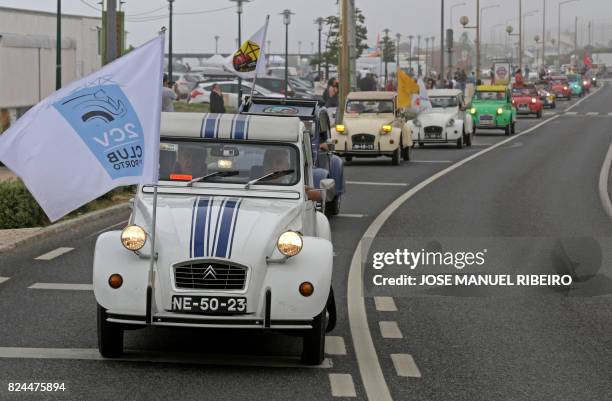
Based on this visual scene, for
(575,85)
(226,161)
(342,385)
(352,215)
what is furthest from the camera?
(575,85)

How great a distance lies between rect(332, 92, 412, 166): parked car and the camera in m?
34.0

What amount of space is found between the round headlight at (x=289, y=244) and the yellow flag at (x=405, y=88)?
2805 cm

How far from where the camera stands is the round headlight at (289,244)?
31.9ft

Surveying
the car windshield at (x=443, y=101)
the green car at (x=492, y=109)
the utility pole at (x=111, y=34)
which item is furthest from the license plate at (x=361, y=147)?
the green car at (x=492, y=109)

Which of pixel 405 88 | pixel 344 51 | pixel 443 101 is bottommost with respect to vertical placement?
pixel 443 101

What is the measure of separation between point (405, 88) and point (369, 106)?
3.46 m

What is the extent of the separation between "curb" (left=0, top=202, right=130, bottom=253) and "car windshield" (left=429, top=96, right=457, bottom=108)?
21.0m

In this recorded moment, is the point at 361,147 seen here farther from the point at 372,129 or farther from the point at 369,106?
the point at 369,106

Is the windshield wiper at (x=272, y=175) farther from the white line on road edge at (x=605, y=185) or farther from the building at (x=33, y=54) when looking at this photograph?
the building at (x=33, y=54)

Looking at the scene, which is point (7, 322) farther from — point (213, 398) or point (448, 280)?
point (448, 280)

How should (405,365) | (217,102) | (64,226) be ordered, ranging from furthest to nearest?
(217,102) → (64,226) → (405,365)

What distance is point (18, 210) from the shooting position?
61.6 ft

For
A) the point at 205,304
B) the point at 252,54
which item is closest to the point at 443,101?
the point at 252,54

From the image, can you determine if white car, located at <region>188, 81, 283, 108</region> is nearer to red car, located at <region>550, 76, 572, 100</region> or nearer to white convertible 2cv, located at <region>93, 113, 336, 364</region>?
red car, located at <region>550, 76, 572, 100</region>
